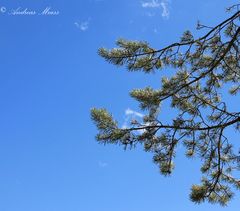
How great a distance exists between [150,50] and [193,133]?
1507mm

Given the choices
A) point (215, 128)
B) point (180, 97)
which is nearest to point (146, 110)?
point (180, 97)

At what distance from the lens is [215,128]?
7824 mm

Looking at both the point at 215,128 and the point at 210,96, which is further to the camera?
the point at 210,96

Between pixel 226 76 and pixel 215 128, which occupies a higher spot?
pixel 226 76

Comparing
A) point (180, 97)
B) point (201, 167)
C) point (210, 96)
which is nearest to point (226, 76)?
point (210, 96)

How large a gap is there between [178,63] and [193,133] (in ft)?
4.00

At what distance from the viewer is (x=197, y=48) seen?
26.5 ft

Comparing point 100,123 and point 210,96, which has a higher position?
point 210,96

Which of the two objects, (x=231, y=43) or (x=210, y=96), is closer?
(x=231, y=43)

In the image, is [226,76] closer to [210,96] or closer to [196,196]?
[210,96]

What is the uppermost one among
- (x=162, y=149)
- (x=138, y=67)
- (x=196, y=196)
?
(x=138, y=67)


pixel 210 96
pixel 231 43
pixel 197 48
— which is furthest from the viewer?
pixel 210 96

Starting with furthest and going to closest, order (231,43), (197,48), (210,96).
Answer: (210,96)
(197,48)
(231,43)

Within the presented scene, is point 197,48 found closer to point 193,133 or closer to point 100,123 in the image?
point 193,133
